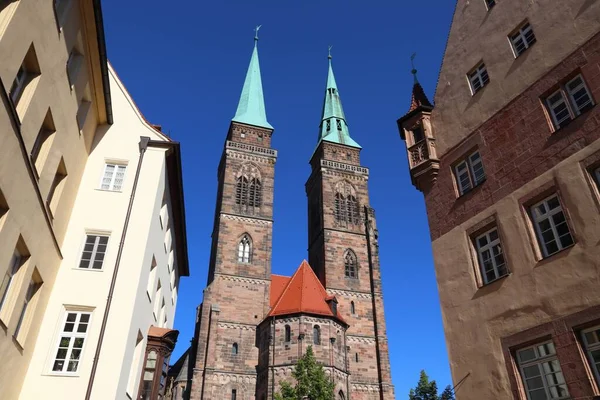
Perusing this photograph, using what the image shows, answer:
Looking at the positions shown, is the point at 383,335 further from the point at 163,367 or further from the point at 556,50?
the point at 556,50

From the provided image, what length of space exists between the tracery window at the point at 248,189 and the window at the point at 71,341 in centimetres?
2824

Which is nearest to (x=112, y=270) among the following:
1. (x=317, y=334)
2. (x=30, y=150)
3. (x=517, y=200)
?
(x=30, y=150)

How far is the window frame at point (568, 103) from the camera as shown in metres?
8.62

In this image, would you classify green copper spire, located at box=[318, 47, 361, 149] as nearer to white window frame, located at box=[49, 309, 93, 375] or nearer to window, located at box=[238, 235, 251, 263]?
window, located at box=[238, 235, 251, 263]

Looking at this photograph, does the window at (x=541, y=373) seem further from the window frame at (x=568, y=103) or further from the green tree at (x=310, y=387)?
the green tree at (x=310, y=387)

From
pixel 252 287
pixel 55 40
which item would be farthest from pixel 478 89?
pixel 252 287

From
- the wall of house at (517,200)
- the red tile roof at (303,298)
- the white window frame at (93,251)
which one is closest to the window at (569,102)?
the wall of house at (517,200)

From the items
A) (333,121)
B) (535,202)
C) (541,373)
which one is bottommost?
(541,373)

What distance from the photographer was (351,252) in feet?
135

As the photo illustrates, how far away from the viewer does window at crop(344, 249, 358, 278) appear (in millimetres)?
40103

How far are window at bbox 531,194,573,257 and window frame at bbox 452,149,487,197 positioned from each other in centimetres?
171

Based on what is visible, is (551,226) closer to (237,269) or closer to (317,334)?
(317,334)

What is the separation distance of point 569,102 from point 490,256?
3.50 metres

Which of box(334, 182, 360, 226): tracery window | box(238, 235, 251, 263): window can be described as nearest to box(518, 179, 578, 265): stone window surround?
box(238, 235, 251, 263): window
